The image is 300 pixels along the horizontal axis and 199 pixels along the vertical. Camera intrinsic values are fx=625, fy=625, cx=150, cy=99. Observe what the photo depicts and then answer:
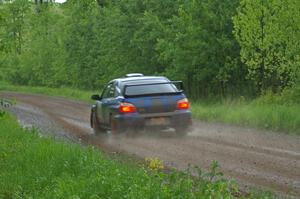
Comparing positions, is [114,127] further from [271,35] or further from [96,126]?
[271,35]

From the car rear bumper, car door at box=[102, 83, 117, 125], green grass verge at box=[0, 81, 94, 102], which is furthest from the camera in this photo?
green grass verge at box=[0, 81, 94, 102]

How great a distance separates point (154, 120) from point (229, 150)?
3.03 meters

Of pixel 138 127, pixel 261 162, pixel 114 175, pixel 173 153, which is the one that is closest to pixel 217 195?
pixel 114 175

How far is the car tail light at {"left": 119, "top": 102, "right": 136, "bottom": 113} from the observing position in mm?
15141

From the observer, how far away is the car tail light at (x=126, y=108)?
49.7 ft

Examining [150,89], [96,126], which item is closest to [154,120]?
[150,89]

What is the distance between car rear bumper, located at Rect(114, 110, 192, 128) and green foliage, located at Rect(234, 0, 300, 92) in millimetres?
7666

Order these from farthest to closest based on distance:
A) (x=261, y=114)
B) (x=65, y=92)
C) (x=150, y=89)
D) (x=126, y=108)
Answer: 1. (x=65, y=92)
2. (x=261, y=114)
3. (x=150, y=89)
4. (x=126, y=108)

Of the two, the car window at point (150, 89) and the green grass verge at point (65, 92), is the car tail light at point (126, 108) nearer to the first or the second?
the car window at point (150, 89)

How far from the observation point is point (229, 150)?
1240 centimetres

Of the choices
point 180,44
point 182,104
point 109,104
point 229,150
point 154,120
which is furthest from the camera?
point 180,44

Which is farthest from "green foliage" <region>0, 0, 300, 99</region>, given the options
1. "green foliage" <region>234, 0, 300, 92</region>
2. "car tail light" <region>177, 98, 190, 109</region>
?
"car tail light" <region>177, 98, 190, 109</region>

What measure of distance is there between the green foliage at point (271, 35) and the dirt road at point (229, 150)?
4834 mm

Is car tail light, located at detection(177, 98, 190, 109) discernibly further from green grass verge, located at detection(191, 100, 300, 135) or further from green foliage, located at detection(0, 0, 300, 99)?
green foliage, located at detection(0, 0, 300, 99)
